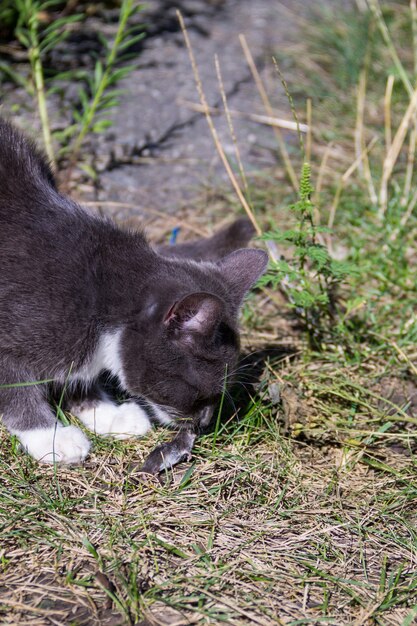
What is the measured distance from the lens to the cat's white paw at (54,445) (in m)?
2.62

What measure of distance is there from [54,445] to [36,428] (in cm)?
10

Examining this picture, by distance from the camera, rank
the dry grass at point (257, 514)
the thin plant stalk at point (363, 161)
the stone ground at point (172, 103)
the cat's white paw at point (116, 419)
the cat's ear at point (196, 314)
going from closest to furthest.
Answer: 1. the dry grass at point (257, 514)
2. the cat's ear at point (196, 314)
3. the cat's white paw at point (116, 419)
4. the thin plant stalk at point (363, 161)
5. the stone ground at point (172, 103)

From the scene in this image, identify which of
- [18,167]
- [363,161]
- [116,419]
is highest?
[18,167]

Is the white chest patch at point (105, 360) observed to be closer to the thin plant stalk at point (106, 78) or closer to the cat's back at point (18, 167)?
the cat's back at point (18, 167)

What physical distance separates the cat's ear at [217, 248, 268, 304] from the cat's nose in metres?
0.43

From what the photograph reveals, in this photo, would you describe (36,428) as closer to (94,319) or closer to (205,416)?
(94,319)

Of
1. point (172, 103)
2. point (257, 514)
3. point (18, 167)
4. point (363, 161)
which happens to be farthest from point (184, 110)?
point (257, 514)

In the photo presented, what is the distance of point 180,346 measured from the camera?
8.73ft

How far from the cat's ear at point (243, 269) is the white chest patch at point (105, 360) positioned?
0.48m

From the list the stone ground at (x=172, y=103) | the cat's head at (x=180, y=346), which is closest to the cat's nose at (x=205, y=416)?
the cat's head at (x=180, y=346)

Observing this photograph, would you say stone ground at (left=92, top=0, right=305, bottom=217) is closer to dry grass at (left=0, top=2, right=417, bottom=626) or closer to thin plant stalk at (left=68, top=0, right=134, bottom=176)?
thin plant stalk at (left=68, top=0, right=134, bottom=176)

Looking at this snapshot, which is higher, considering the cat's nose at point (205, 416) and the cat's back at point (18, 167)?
the cat's back at point (18, 167)

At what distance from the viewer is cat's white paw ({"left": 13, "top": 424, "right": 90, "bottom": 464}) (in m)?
2.62

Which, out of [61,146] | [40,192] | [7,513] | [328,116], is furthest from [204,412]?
[328,116]
